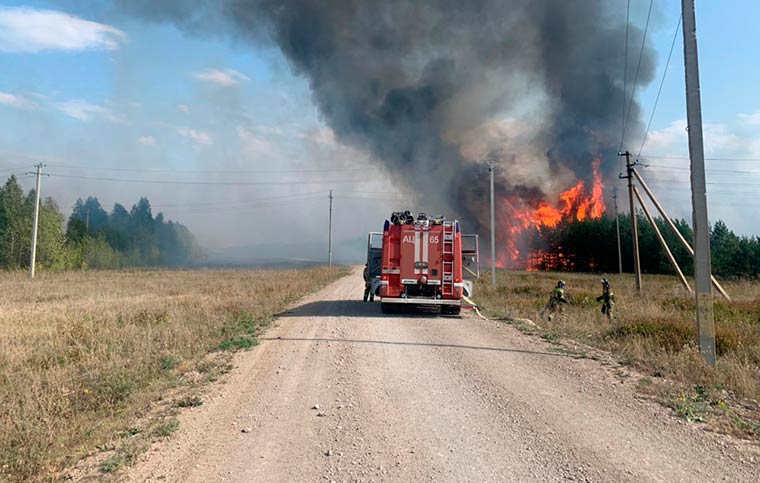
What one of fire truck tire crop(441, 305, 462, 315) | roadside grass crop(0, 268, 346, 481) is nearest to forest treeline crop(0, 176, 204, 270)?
roadside grass crop(0, 268, 346, 481)

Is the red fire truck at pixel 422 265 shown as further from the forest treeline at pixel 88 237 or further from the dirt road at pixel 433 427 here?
the forest treeline at pixel 88 237

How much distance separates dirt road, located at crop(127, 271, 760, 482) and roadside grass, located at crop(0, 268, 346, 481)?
22.6 inches

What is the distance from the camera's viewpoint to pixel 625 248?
186 ft

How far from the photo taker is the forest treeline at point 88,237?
5711 centimetres

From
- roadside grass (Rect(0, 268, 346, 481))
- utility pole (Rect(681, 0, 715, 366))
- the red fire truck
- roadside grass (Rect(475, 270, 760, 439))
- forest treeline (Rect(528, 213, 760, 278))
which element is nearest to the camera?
roadside grass (Rect(0, 268, 346, 481))

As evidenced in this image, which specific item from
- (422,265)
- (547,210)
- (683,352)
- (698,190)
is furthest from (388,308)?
(547,210)

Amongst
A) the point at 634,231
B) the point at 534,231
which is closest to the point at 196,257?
the point at 534,231

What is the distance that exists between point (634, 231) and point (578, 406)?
23887 millimetres

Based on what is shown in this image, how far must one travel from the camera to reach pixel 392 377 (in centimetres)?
719

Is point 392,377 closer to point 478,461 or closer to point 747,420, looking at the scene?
point 478,461

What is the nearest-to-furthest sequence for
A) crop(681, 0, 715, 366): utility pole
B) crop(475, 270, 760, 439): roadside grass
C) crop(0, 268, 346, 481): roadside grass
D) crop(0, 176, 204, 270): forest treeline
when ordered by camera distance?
crop(0, 268, 346, 481): roadside grass, crop(475, 270, 760, 439): roadside grass, crop(681, 0, 715, 366): utility pole, crop(0, 176, 204, 270): forest treeline

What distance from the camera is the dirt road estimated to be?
158 inches

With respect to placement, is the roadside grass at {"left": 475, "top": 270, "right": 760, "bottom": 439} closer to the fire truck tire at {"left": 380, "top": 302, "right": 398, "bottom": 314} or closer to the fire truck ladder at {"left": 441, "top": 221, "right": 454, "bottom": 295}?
the fire truck ladder at {"left": 441, "top": 221, "right": 454, "bottom": 295}

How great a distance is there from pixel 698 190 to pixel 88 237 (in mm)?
87500
